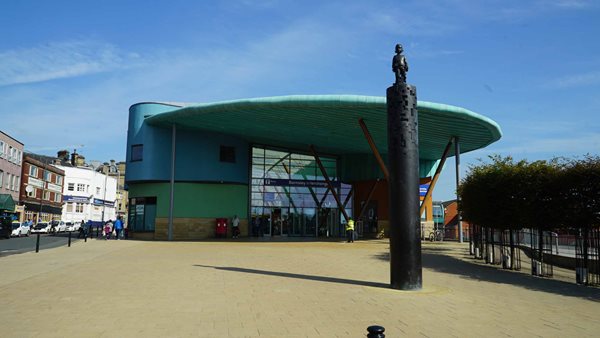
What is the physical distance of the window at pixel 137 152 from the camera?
2995 cm

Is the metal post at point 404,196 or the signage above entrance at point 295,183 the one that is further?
the signage above entrance at point 295,183

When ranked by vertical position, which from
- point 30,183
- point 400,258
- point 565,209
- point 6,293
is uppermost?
point 30,183

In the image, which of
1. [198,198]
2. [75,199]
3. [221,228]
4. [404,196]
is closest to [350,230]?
[221,228]

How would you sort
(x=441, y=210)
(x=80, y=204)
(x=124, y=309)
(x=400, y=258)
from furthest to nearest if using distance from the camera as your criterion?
1. (x=80, y=204)
2. (x=441, y=210)
3. (x=400, y=258)
4. (x=124, y=309)

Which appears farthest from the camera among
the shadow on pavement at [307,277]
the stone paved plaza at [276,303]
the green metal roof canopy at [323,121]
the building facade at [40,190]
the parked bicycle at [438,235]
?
the building facade at [40,190]

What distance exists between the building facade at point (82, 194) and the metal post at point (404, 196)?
63.8m

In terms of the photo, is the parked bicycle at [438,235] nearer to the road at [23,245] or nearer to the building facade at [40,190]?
the road at [23,245]

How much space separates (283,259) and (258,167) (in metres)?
18.4

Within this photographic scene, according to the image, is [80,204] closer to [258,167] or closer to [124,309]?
[258,167]

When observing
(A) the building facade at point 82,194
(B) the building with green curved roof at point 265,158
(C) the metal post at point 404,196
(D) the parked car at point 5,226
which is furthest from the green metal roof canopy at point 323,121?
(A) the building facade at point 82,194

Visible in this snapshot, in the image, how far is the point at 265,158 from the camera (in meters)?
34.8

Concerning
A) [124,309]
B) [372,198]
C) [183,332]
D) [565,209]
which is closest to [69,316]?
[124,309]

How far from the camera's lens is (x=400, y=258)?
9.94m

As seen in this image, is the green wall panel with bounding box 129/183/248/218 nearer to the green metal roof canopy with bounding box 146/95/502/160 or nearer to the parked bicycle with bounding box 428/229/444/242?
the green metal roof canopy with bounding box 146/95/502/160
